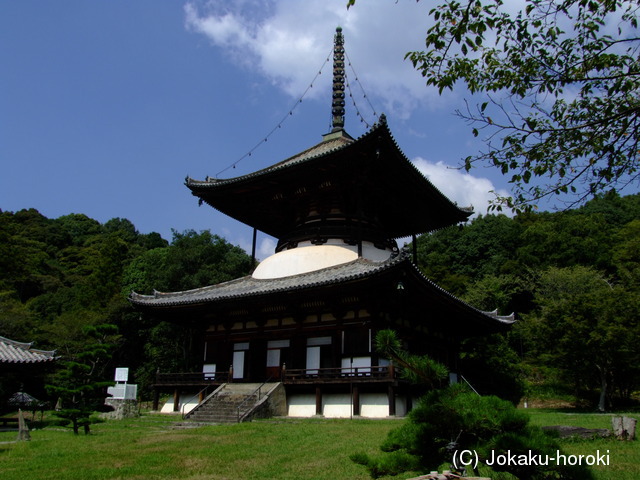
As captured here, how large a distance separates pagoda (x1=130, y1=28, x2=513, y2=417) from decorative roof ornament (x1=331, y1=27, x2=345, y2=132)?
0.24m

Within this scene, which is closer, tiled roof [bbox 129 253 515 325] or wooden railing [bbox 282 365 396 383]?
tiled roof [bbox 129 253 515 325]

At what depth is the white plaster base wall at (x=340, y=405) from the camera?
1762 cm

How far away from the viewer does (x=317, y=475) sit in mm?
7887

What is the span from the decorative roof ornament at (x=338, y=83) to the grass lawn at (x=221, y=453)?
1762 centimetres

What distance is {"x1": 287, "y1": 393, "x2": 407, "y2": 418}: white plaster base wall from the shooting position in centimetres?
1762

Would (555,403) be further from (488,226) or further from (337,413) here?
(488,226)

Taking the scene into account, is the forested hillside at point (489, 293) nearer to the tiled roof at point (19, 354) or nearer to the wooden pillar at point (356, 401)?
the tiled roof at point (19, 354)

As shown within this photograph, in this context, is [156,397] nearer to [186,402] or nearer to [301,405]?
[186,402]

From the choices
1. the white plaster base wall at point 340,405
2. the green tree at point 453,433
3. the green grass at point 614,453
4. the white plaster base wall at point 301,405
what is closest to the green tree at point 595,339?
the white plaster base wall at point 340,405

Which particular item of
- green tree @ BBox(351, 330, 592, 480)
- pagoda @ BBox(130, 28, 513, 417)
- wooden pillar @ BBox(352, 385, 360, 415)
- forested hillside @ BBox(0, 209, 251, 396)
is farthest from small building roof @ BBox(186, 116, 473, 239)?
green tree @ BBox(351, 330, 592, 480)

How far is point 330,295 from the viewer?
1912cm

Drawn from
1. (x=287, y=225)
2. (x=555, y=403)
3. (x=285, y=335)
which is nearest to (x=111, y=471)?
(x=285, y=335)

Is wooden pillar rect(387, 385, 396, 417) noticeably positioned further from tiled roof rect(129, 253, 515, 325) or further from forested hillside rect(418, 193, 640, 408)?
forested hillside rect(418, 193, 640, 408)

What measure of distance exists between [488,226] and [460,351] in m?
36.1
